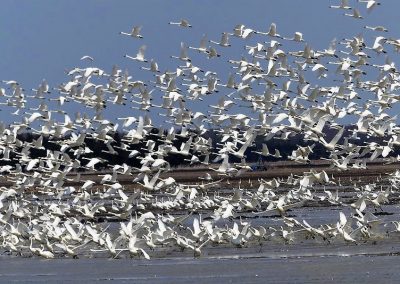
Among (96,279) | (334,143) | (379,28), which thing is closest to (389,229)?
(334,143)

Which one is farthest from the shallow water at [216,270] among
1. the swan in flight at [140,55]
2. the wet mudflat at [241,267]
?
the swan in flight at [140,55]

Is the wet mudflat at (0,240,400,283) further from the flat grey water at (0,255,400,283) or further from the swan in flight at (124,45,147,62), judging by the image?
the swan in flight at (124,45,147,62)

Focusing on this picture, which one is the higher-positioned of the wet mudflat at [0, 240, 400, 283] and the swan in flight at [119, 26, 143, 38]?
the swan in flight at [119, 26, 143, 38]

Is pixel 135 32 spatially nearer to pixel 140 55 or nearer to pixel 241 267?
pixel 140 55

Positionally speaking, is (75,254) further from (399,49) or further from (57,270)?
(399,49)

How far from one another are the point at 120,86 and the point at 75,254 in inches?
295

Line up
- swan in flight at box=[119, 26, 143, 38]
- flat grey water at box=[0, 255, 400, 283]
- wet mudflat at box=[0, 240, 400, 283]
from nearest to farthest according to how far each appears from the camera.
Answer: flat grey water at box=[0, 255, 400, 283], wet mudflat at box=[0, 240, 400, 283], swan in flight at box=[119, 26, 143, 38]

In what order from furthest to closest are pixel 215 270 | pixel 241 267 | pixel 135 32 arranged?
1. pixel 135 32
2. pixel 241 267
3. pixel 215 270

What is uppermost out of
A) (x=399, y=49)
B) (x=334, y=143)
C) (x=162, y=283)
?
(x=399, y=49)

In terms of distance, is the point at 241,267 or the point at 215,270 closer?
the point at 215,270

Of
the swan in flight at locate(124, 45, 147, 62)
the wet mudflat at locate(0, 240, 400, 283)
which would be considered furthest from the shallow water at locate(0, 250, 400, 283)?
the swan in flight at locate(124, 45, 147, 62)

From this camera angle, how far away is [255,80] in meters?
42.7

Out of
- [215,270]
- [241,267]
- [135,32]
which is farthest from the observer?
[135,32]

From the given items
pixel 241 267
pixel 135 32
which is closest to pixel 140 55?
pixel 135 32
